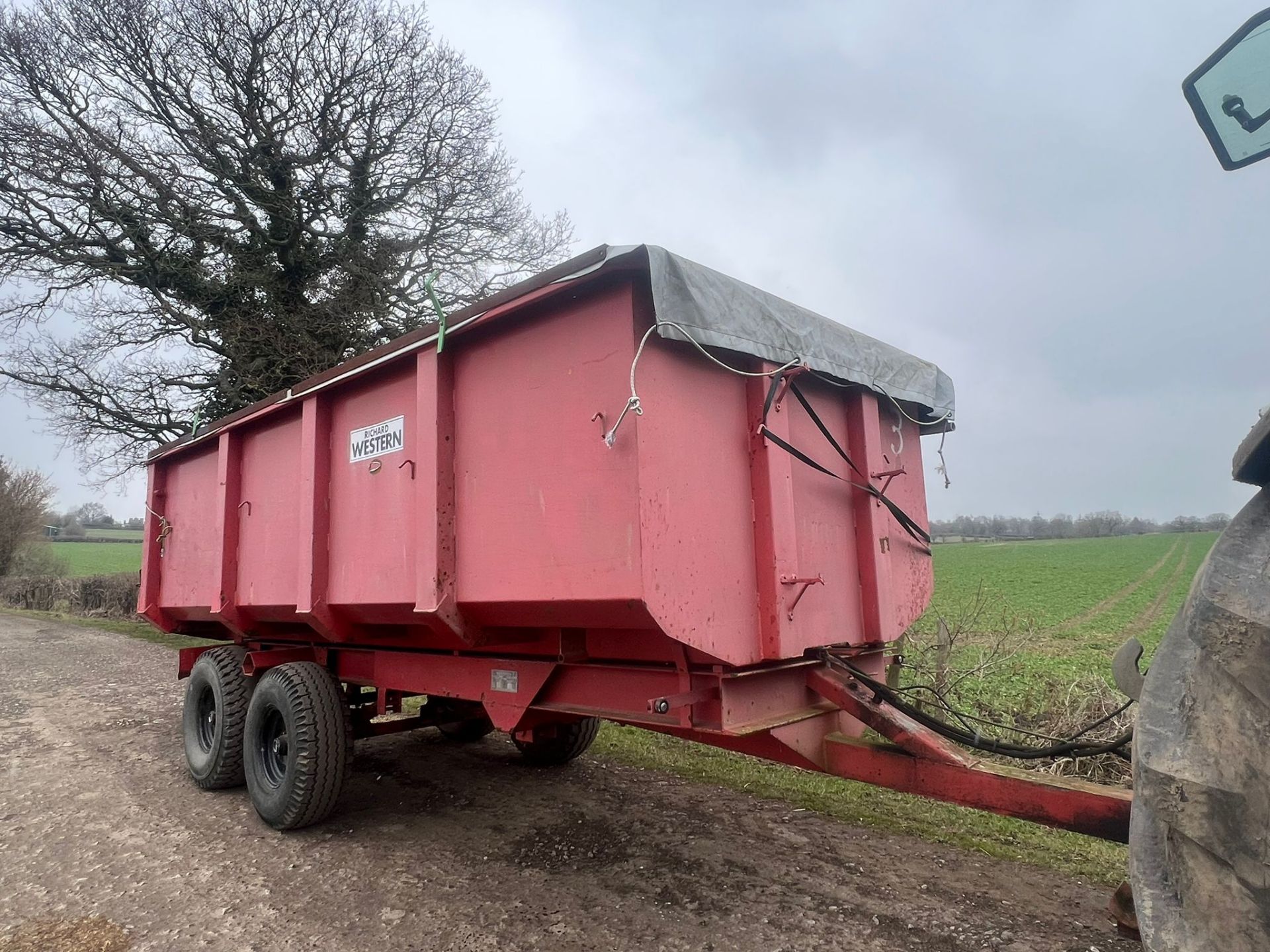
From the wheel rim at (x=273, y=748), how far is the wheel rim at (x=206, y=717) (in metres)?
0.96

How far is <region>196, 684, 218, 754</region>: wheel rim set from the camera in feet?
17.7

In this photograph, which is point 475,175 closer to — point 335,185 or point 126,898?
point 335,185

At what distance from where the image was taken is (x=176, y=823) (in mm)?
4535

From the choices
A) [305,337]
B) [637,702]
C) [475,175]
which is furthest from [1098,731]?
[475,175]

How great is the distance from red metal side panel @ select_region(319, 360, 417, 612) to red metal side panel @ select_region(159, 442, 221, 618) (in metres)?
1.60

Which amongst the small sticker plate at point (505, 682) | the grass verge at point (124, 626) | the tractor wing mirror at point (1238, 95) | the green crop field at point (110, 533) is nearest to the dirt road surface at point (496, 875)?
the small sticker plate at point (505, 682)

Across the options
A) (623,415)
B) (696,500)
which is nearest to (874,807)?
(696,500)

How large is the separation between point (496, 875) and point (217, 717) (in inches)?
103

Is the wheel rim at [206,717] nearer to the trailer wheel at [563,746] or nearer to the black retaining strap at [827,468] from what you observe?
the trailer wheel at [563,746]

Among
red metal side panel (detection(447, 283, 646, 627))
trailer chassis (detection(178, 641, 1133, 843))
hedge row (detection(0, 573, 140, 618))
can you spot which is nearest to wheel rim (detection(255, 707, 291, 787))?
trailer chassis (detection(178, 641, 1133, 843))

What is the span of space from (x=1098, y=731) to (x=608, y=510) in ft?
14.3

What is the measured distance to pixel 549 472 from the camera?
2969 mm

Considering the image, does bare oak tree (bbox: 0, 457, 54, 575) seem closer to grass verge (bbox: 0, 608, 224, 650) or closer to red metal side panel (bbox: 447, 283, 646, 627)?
grass verge (bbox: 0, 608, 224, 650)

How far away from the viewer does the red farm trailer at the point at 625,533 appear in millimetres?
2662
